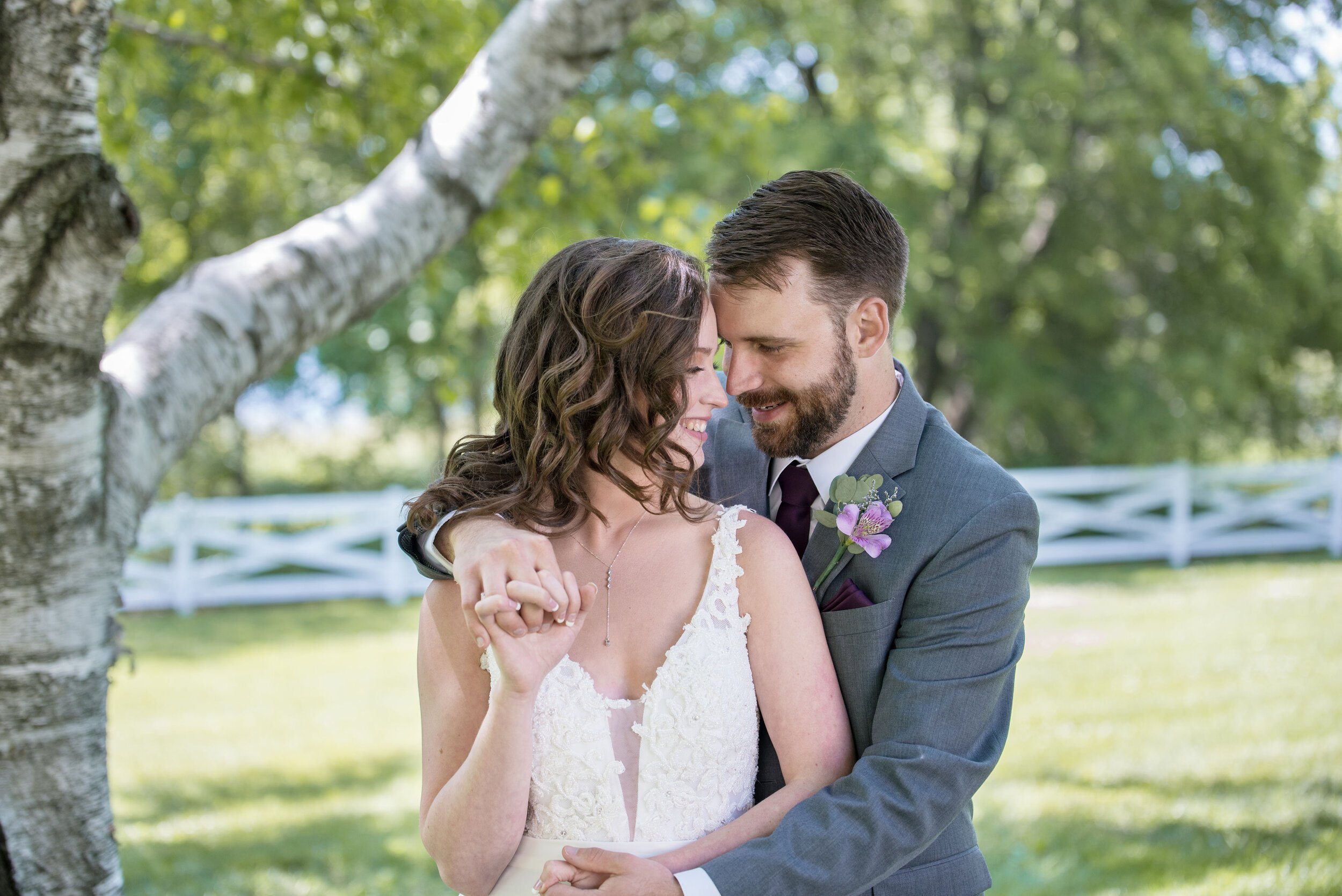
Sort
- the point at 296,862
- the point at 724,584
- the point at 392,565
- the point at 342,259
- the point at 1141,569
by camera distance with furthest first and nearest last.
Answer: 1. the point at 1141,569
2. the point at 392,565
3. the point at 296,862
4. the point at 342,259
5. the point at 724,584

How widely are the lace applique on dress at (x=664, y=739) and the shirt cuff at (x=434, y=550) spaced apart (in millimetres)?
201

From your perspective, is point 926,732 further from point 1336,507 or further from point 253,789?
point 1336,507

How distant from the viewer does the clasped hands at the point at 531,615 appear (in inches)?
72.6

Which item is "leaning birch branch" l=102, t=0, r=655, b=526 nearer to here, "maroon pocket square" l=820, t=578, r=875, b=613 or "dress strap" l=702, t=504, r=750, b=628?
"dress strap" l=702, t=504, r=750, b=628

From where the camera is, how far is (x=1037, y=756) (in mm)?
6547

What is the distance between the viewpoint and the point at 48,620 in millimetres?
2416

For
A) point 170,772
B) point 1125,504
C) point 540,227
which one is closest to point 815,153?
point 1125,504

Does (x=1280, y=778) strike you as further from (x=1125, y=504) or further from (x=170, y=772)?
(x=1125, y=504)

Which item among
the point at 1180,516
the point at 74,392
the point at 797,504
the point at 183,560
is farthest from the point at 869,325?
the point at 1180,516

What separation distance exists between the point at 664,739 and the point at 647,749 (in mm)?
42

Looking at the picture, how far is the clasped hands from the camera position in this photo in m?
1.84

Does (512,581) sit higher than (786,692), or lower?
higher

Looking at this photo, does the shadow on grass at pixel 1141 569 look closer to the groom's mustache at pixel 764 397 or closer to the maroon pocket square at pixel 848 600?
the groom's mustache at pixel 764 397

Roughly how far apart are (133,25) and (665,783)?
10.7 feet
